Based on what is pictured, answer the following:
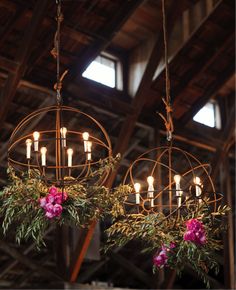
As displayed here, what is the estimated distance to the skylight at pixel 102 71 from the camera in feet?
34.8

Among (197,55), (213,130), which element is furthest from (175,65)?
(213,130)

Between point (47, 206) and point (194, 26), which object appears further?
point (194, 26)

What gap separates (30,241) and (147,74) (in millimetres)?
3974

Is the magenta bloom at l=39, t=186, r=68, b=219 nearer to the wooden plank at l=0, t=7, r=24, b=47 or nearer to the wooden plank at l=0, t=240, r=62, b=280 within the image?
Result: the wooden plank at l=0, t=7, r=24, b=47

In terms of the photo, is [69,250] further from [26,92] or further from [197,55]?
[197,55]

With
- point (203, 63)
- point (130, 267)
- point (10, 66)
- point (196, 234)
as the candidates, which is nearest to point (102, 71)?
point (203, 63)

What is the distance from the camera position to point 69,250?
9867 millimetres

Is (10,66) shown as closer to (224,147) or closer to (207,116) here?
(224,147)

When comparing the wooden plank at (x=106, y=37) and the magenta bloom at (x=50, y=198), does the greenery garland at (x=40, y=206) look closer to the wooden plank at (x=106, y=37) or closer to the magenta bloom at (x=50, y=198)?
the magenta bloom at (x=50, y=198)

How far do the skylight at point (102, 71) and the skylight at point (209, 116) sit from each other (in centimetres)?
197

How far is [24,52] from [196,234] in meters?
4.10

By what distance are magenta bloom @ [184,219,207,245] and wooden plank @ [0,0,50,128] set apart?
398 centimetres

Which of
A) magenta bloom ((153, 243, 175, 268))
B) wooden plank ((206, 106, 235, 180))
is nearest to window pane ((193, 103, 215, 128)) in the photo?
wooden plank ((206, 106, 235, 180))

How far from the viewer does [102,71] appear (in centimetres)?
1095
